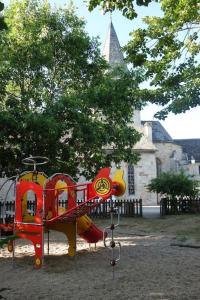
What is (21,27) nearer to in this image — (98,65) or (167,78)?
(98,65)

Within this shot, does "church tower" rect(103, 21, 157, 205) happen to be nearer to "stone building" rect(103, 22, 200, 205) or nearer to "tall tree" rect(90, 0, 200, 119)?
"stone building" rect(103, 22, 200, 205)

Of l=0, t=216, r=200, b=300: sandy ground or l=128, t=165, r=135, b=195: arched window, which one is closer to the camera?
l=0, t=216, r=200, b=300: sandy ground

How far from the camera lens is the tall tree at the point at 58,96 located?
54.4ft

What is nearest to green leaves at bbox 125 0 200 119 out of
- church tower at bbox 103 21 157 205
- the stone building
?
the stone building

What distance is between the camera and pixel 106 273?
745cm

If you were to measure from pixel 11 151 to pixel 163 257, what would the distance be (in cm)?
1085

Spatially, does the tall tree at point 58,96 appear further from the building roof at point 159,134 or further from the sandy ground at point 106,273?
the building roof at point 159,134

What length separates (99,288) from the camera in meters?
6.24

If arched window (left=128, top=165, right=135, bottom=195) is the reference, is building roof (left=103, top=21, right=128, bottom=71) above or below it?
above

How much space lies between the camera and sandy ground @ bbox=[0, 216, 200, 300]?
5906 millimetres

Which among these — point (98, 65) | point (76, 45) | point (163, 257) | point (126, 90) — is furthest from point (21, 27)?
point (163, 257)

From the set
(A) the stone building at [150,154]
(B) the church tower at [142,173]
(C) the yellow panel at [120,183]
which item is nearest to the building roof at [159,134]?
(A) the stone building at [150,154]

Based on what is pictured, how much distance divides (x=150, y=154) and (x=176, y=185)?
56.2ft

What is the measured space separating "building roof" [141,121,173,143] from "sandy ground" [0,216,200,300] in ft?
126
